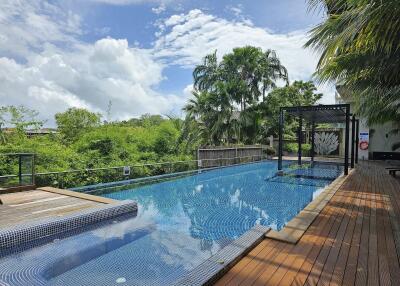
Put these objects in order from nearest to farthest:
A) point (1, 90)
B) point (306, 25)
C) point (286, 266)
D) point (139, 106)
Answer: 1. point (286, 266)
2. point (306, 25)
3. point (1, 90)
4. point (139, 106)

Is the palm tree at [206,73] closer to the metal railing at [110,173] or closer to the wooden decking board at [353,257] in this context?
the metal railing at [110,173]

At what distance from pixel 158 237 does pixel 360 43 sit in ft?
13.6

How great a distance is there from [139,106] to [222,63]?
1104 cm

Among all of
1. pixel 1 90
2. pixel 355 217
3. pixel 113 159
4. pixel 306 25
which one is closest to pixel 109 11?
pixel 113 159

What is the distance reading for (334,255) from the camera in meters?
3.25

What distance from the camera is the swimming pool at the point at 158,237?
3.64 m

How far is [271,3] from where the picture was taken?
8125mm

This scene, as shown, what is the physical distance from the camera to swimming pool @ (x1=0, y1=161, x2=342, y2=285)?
12.0 feet

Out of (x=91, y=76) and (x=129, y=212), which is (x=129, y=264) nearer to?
(x=129, y=212)

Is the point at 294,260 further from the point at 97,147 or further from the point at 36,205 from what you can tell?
the point at 97,147

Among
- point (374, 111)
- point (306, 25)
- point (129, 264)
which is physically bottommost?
point (129, 264)

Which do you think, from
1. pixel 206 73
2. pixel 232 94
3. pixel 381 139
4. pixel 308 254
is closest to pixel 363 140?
pixel 381 139

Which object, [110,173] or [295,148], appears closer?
[110,173]

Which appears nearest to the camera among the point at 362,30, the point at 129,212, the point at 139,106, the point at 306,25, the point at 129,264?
the point at 362,30
